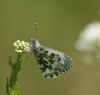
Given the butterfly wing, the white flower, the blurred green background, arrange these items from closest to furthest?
1. the butterfly wing
2. the white flower
3. the blurred green background

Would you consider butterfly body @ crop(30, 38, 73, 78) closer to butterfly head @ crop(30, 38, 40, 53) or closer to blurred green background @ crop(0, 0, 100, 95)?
butterfly head @ crop(30, 38, 40, 53)

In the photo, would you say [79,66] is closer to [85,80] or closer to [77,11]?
[85,80]

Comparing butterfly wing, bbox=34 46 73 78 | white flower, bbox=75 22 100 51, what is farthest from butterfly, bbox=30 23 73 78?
white flower, bbox=75 22 100 51

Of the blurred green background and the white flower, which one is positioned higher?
the blurred green background

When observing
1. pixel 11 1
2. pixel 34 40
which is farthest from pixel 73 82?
pixel 34 40

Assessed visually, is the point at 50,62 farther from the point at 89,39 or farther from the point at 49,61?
the point at 89,39

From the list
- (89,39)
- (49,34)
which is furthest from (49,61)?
(49,34)

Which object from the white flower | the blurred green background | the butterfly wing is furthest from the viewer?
the blurred green background
